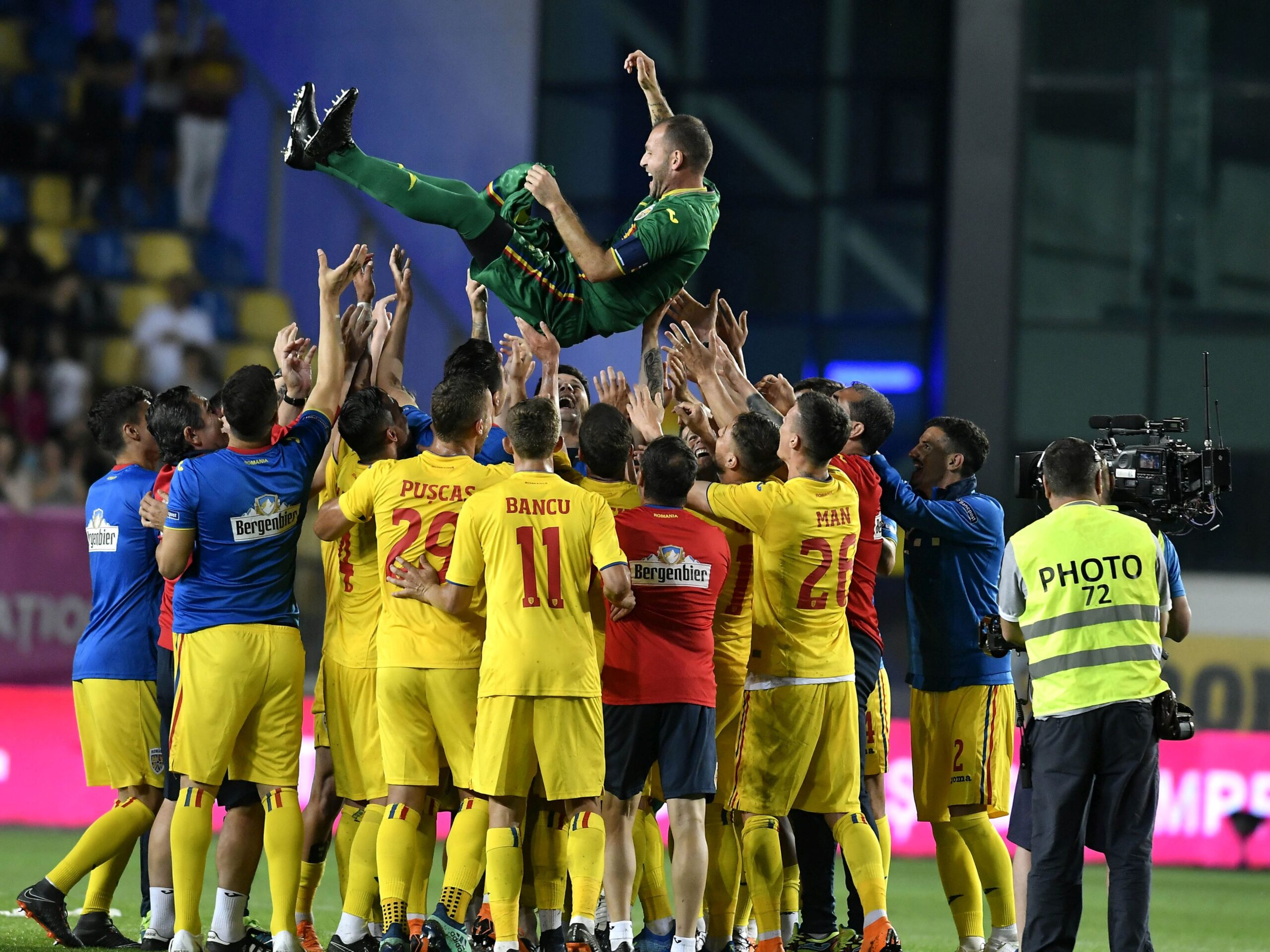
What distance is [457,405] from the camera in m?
5.88

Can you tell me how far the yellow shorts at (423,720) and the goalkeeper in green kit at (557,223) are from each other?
1.59 metres

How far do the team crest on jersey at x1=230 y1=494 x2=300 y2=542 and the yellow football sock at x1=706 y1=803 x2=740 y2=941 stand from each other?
2.17 metres

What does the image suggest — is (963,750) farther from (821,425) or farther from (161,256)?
(161,256)

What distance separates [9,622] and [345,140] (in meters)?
8.11

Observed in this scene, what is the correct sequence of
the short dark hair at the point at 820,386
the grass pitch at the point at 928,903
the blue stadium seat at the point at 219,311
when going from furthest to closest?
the blue stadium seat at the point at 219,311, the grass pitch at the point at 928,903, the short dark hair at the point at 820,386

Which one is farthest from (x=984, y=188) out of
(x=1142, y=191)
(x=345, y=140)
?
(x=345, y=140)

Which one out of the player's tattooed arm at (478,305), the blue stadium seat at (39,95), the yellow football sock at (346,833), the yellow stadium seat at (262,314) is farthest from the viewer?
the blue stadium seat at (39,95)

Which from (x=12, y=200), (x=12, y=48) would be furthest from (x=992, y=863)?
(x=12, y=48)

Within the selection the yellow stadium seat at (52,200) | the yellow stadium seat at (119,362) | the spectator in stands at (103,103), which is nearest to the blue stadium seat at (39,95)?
the spectator in stands at (103,103)

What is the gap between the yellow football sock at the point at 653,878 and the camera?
6.33m

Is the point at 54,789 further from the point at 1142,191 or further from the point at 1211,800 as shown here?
the point at 1142,191

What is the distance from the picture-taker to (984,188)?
51.6 feet

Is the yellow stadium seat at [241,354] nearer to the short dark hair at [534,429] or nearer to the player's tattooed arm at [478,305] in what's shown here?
the player's tattooed arm at [478,305]

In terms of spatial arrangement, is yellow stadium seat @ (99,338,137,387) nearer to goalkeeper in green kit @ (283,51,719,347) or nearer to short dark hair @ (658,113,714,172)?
goalkeeper in green kit @ (283,51,719,347)
